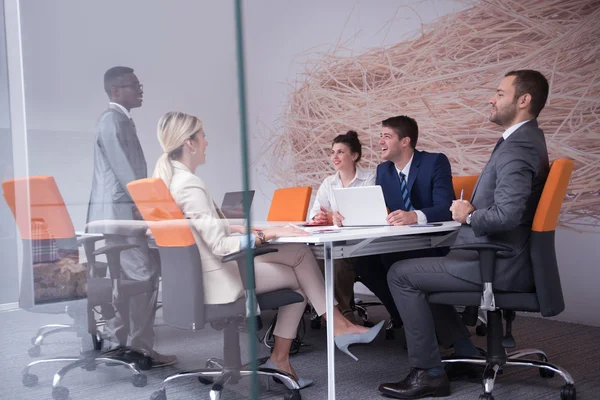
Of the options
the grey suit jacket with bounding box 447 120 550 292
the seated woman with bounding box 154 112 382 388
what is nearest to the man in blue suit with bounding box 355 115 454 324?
the grey suit jacket with bounding box 447 120 550 292

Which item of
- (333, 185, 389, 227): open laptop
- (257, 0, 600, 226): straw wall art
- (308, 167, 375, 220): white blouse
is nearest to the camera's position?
Answer: (333, 185, 389, 227): open laptop

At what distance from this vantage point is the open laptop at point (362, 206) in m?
3.16

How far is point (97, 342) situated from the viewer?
1.24 metres

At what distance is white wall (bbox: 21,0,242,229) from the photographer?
101cm

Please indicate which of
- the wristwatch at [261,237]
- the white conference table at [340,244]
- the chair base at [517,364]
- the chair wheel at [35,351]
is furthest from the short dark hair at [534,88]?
the chair wheel at [35,351]

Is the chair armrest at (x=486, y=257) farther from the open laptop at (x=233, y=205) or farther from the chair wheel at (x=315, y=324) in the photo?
the chair wheel at (x=315, y=324)

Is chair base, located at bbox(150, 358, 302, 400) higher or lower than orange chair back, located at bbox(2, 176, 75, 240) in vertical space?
lower

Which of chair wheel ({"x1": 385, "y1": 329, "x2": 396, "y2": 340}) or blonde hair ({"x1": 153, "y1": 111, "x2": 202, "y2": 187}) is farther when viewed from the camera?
chair wheel ({"x1": 385, "y1": 329, "x2": 396, "y2": 340})

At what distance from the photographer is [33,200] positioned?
1312mm

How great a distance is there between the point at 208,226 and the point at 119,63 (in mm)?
368

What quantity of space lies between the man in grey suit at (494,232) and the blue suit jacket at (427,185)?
2.47 ft

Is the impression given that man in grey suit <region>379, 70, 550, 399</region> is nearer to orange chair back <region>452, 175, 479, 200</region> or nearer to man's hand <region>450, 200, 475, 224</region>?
man's hand <region>450, 200, 475, 224</region>

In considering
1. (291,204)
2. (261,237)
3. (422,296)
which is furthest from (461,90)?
(261,237)

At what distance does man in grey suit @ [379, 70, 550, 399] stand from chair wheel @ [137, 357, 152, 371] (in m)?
1.78
